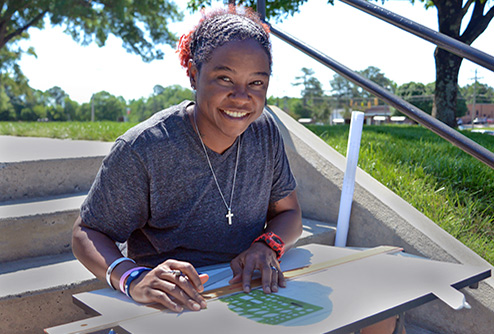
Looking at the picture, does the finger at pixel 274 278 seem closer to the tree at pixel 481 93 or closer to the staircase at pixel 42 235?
the staircase at pixel 42 235

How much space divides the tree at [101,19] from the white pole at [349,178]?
18.3 m

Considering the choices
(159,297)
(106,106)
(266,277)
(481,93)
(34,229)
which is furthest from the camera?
(481,93)

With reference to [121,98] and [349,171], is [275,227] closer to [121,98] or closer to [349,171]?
[349,171]

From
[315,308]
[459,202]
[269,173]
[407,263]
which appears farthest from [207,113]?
[459,202]

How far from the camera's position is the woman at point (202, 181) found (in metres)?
1.49

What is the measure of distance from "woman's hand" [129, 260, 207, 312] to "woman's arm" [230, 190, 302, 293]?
0.19 m

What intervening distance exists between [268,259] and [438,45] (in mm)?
1374

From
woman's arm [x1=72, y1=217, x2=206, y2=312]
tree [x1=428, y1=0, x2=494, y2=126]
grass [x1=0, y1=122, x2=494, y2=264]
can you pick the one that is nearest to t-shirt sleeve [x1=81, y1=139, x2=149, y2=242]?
woman's arm [x1=72, y1=217, x2=206, y2=312]

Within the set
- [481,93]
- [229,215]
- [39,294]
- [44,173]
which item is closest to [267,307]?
[229,215]

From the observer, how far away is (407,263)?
63.6 inches

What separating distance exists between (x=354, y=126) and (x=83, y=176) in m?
1.77

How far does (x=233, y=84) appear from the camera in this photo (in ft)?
4.99

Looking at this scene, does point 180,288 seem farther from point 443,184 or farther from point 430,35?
point 443,184

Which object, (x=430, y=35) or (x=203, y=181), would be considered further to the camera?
(x=430, y=35)
